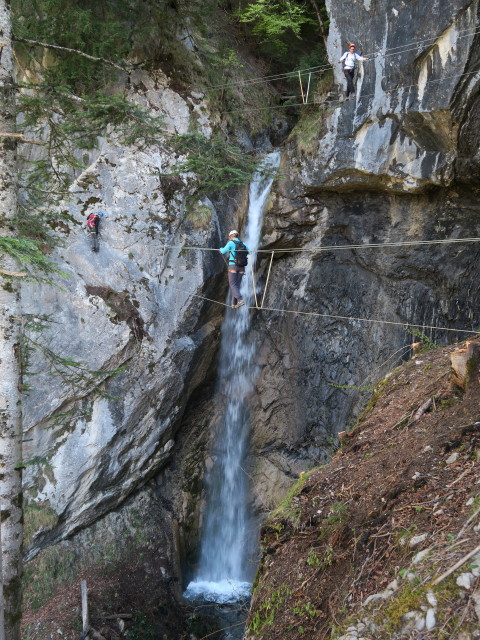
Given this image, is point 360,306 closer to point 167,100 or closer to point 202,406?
point 202,406

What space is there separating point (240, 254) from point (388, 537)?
6396 mm

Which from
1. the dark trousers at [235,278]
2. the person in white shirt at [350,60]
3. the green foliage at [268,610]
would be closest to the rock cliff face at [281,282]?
the person in white shirt at [350,60]

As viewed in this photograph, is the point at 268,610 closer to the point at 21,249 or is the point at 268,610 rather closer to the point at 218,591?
the point at 21,249

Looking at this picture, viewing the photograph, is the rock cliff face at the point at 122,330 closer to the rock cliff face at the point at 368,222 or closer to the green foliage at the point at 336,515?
the rock cliff face at the point at 368,222

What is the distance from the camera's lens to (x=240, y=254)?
948cm

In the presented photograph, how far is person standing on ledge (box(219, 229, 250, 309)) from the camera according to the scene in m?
9.23

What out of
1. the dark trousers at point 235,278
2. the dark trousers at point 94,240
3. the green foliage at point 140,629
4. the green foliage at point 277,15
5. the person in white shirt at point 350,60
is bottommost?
the green foliage at point 140,629

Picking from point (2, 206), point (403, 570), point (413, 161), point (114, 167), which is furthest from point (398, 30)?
point (403, 570)

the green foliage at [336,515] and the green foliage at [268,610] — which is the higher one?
the green foliage at [336,515]

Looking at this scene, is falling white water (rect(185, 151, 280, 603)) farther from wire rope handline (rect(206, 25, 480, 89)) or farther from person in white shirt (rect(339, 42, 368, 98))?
person in white shirt (rect(339, 42, 368, 98))

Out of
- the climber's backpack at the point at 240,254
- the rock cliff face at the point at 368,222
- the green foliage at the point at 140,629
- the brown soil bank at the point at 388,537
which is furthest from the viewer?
the rock cliff face at the point at 368,222

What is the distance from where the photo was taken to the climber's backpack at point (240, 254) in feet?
30.7

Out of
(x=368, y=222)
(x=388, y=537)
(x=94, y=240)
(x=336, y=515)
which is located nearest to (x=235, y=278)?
(x=94, y=240)

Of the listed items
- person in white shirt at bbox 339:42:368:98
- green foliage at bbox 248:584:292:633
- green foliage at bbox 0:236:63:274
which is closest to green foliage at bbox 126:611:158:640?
green foliage at bbox 248:584:292:633
